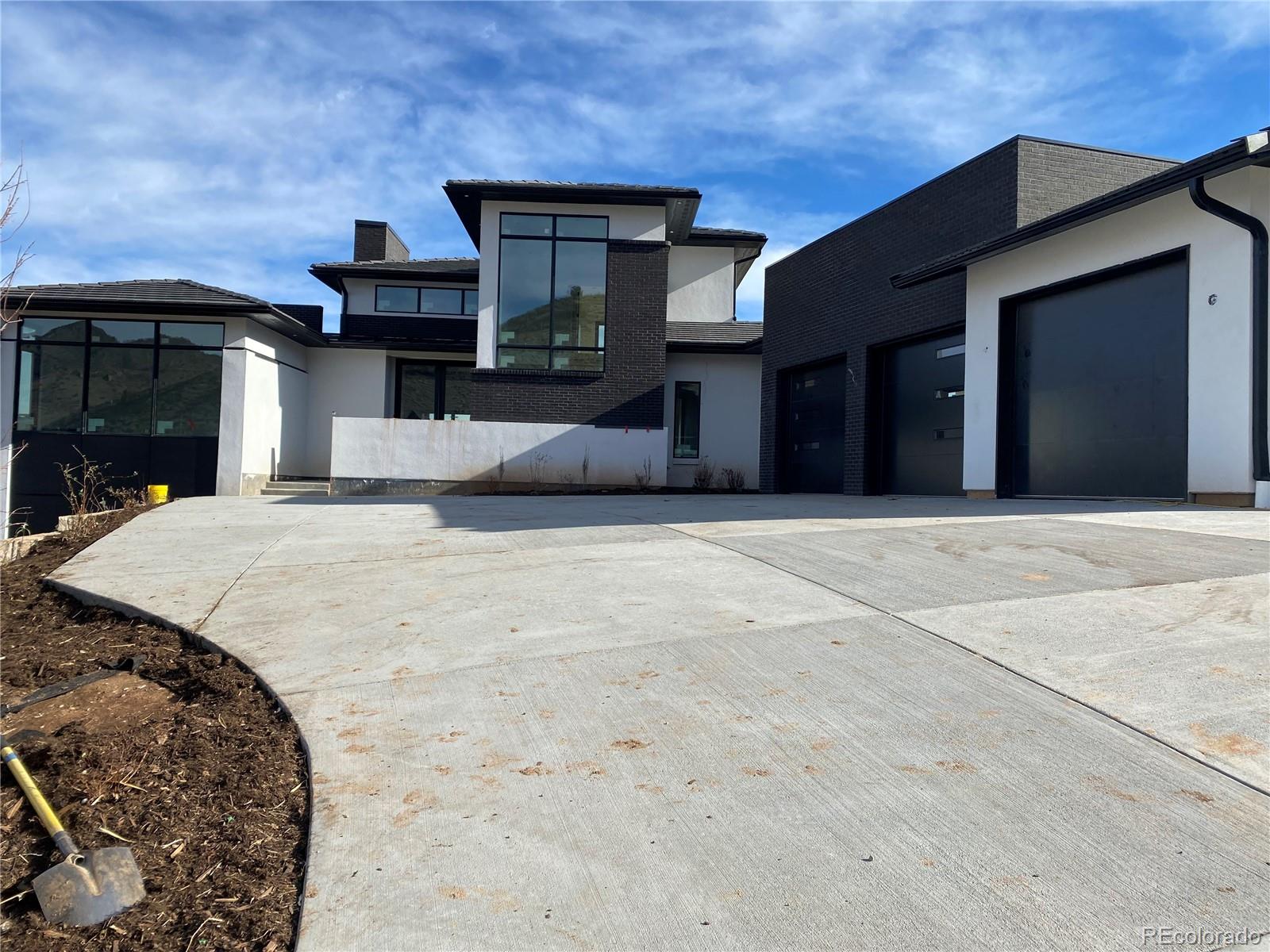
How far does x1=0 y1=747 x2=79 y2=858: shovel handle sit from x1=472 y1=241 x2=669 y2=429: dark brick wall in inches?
574

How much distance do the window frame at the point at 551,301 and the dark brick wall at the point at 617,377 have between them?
9 centimetres

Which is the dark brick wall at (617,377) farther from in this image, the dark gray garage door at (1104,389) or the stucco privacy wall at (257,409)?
the dark gray garage door at (1104,389)

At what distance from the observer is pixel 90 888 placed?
2.48 metres

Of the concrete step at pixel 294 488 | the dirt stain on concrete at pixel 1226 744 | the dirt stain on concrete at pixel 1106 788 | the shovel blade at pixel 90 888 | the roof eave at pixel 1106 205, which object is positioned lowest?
the shovel blade at pixel 90 888

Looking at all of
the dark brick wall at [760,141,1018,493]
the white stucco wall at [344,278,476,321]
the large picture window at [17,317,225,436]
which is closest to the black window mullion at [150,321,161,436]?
the large picture window at [17,317,225,436]

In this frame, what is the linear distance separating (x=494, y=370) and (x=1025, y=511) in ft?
38.0

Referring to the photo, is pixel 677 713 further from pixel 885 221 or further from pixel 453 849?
pixel 885 221

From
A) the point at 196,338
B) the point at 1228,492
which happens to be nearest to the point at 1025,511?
the point at 1228,492

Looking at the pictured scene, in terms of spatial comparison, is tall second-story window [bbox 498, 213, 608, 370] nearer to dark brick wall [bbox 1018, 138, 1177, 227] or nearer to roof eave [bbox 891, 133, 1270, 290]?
roof eave [bbox 891, 133, 1270, 290]

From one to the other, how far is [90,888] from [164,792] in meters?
0.60

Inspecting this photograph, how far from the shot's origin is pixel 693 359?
65.2 ft

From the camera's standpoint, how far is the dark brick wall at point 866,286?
12477 millimetres

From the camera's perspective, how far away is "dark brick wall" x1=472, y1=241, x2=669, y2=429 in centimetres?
1773

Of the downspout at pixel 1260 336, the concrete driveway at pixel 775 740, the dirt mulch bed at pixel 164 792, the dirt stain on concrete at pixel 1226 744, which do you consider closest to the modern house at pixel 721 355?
the downspout at pixel 1260 336
